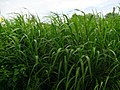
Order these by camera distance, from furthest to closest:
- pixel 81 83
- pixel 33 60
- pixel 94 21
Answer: pixel 94 21
pixel 33 60
pixel 81 83

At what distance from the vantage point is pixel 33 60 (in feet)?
11.0

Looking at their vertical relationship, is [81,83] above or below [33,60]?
below

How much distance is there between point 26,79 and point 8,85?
194 mm

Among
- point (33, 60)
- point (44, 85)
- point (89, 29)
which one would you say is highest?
point (89, 29)

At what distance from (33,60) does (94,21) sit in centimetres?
85

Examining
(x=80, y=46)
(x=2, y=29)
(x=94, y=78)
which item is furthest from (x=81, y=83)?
(x=2, y=29)

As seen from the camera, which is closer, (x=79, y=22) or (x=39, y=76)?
(x=39, y=76)

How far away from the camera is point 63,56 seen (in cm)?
323

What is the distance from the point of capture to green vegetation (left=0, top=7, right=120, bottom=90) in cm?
315

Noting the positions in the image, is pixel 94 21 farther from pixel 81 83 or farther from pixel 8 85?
pixel 8 85

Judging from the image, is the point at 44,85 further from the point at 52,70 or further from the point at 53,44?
the point at 53,44

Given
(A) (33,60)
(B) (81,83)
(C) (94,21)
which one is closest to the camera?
(B) (81,83)

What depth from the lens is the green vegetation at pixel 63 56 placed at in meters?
3.15

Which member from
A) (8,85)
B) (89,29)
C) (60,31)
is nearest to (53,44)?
(60,31)
